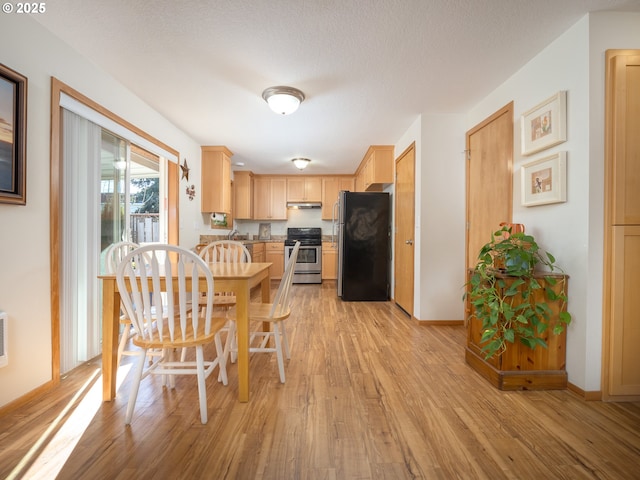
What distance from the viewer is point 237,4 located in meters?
1.60

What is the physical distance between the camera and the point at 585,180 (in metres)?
1.68

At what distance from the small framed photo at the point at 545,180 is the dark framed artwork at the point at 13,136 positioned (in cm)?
315

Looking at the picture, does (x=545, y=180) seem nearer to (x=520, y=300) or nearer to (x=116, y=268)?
(x=520, y=300)

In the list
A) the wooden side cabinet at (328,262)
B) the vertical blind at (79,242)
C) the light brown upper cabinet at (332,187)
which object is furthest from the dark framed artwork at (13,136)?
the light brown upper cabinet at (332,187)

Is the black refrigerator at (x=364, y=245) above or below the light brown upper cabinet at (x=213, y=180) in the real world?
below

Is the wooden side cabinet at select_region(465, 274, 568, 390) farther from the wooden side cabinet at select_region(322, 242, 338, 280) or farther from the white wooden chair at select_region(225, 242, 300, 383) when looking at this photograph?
the wooden side cabinet at select_region(322, 242, 338, 280)

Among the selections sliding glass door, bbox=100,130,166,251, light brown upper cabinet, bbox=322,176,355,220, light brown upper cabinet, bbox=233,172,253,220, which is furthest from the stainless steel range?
sliding glass door, bbox=100,130,166,251

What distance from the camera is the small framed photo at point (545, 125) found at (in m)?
1.81

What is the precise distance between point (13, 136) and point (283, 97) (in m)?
Answer: 1.76

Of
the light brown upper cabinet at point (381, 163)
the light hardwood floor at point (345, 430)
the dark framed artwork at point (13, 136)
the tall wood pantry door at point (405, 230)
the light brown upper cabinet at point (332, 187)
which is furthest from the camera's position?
the light brown upper cabinet at point (332, 187)

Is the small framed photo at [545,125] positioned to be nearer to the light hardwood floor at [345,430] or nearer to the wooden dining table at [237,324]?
the light hardwood floor at [345,430]

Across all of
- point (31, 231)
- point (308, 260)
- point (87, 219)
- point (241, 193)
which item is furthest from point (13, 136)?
point (308, 260)

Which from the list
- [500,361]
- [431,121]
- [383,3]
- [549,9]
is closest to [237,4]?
[383,3]

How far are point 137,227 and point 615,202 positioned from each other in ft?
14.3
